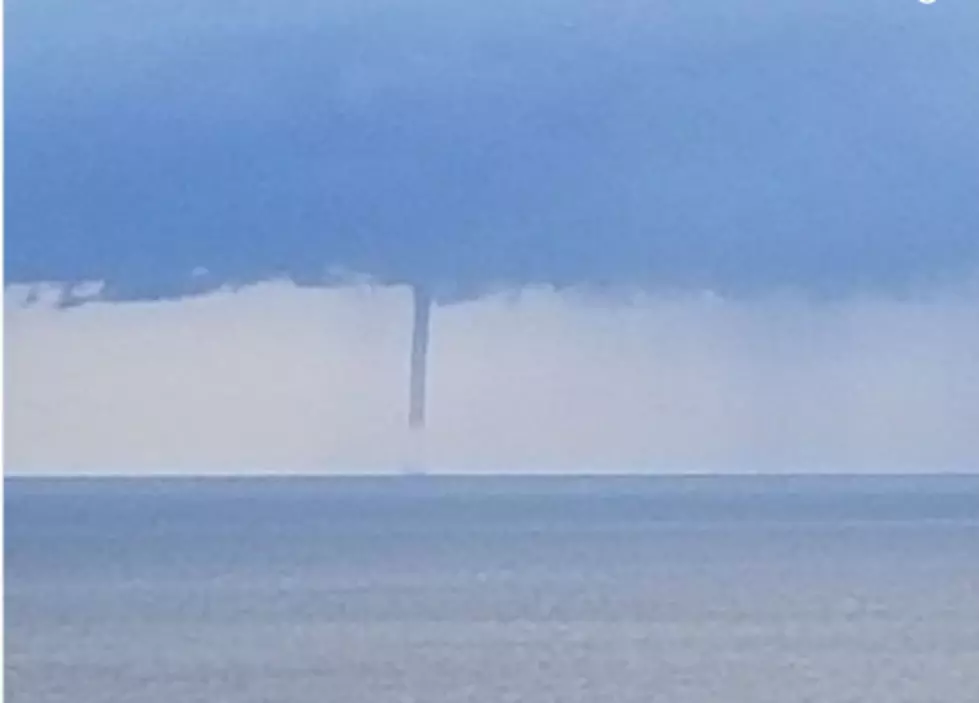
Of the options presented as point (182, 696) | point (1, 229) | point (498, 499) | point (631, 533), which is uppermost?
point (498, 499)

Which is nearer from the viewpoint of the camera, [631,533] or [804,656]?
[804,656]

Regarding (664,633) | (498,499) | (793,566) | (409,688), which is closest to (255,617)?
(664,633)

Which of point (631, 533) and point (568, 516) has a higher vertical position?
point (568, 516)

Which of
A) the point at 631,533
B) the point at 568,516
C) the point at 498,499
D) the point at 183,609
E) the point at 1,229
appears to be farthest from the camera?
the point at 498,499

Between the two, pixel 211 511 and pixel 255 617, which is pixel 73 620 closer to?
pixel 255 617

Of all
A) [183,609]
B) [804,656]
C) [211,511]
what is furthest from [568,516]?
[804,656]

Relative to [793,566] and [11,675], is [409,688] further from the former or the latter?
[793,566]

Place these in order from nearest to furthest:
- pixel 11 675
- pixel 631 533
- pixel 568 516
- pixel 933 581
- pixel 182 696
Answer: pixel 182 696 → pixel 11 675 → pixel 933 581 → pixel 631 533 → pixel 568 516
